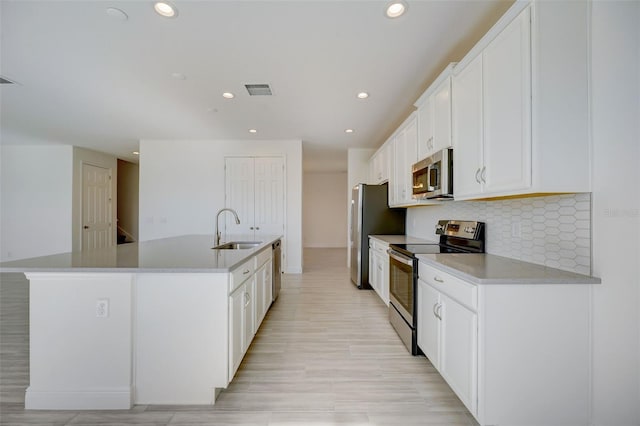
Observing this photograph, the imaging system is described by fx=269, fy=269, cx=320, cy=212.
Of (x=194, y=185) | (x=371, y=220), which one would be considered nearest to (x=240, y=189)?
(x=194, y=185)

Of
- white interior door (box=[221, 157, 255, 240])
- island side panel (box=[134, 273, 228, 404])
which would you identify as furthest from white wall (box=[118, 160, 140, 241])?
island side panel (box=[134, 273, 228, 404])

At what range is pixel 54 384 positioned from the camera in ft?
5.27

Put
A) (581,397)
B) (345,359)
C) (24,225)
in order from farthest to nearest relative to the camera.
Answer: (24,225) < (345,359) < (581,397)

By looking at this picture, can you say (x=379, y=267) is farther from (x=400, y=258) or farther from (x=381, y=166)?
(x=381, y=166)

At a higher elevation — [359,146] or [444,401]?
[359,146]

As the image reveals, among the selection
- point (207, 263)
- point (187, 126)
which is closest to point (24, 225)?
point (187, 126)

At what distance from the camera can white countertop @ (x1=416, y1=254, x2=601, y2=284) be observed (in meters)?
1.34

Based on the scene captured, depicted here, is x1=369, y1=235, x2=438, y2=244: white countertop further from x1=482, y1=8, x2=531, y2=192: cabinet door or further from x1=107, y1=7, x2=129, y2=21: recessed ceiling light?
x1=107, y1=7, x2=129, y2=21: recessed ceiling light

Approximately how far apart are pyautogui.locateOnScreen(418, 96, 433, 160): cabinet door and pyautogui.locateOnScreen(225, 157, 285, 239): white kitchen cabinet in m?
3.12

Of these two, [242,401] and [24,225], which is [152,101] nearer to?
[242,401]

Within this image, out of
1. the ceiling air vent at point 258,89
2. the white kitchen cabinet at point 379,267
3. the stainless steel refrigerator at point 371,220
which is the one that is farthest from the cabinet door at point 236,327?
the stainless steel refrigerator at point 371,220

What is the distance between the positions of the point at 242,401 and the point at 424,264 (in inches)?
60.0

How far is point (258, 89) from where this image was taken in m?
3.10

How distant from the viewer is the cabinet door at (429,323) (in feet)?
5.88
